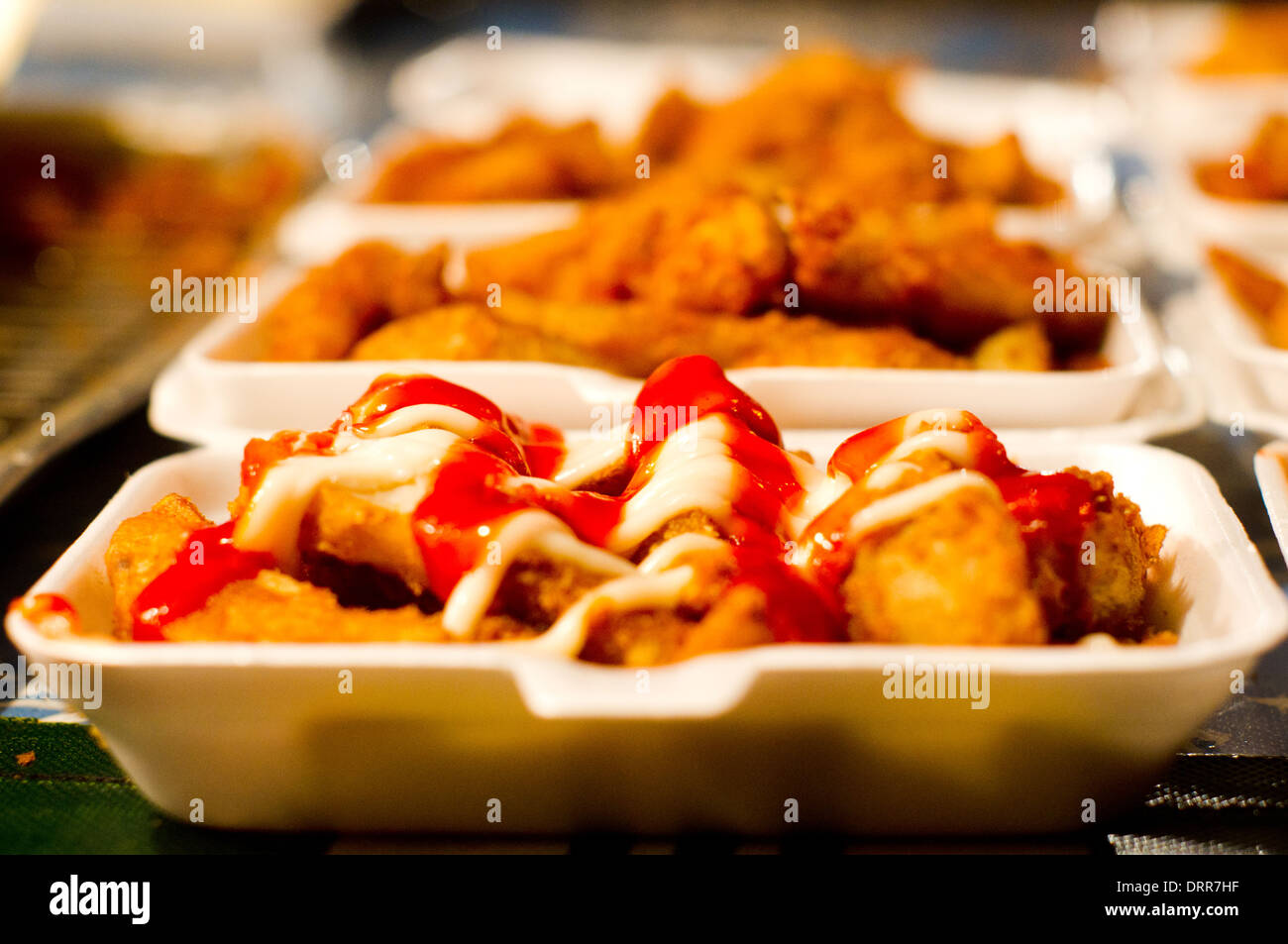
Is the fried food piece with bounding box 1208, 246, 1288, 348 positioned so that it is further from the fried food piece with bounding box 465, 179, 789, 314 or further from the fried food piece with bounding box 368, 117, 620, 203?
the fried food piece with bounding box 368, 117, 620, 203

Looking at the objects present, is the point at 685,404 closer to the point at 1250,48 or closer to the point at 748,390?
the point at 748,390

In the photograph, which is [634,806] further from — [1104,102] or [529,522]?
[1104,102]

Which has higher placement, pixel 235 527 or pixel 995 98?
pixel 995 98

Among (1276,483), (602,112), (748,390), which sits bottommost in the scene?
(1276,483)

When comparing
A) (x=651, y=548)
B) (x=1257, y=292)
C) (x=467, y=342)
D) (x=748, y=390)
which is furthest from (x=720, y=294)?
(x=1257, y=292)

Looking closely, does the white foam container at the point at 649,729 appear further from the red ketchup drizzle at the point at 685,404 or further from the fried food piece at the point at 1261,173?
the fried food piece at the point at 1261,173

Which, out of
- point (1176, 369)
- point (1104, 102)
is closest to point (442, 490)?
point (1176, 369)
